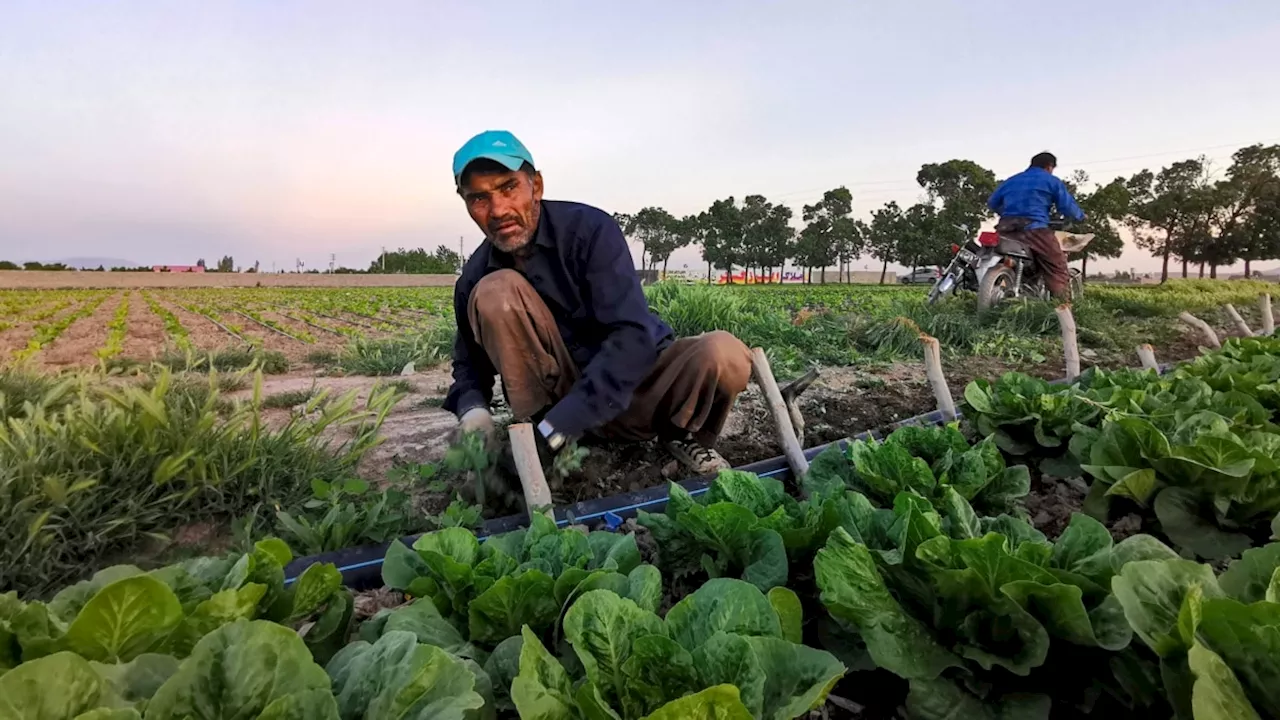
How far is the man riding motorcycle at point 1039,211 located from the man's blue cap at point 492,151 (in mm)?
6702

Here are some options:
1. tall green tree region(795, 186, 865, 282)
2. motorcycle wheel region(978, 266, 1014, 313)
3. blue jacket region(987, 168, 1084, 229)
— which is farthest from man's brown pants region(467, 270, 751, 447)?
tall green tree region(795, 186, 865, 282)

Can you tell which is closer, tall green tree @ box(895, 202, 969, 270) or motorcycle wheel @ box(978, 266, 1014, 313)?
motorcycle wheel @ box(978, 266, 1014, 313)

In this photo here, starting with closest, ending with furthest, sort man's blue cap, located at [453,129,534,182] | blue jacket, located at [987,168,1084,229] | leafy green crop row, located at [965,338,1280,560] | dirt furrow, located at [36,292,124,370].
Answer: leafy green crop row, located at [965,338,1280,560] → man's blue cap, located at [453,129,534,182] → dirt furrow, located at [36,292,124,370] → blue jacket, located at [987,168,1084,229]

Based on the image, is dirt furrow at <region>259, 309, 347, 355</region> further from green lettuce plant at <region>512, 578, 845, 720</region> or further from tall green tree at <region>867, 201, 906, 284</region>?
tall green tree at <region>867, 201, 906, 284</region>

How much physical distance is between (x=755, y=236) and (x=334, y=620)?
46580 millimetres

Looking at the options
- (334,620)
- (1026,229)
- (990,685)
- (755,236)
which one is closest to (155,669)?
(334,620)

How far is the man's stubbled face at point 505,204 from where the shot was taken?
1.91 metres

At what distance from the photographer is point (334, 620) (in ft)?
3.18

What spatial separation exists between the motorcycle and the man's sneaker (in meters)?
5.83

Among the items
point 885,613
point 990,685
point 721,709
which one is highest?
point 721,709

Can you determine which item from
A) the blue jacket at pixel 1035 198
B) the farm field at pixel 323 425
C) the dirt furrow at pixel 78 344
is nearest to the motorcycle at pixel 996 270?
the blue jacket at pixel 1035 198

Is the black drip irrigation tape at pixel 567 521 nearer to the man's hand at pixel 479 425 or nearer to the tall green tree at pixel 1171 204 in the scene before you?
the man's hand at pixel 479 425

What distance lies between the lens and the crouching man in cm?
188

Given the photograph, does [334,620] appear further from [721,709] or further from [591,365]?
[591,365]
